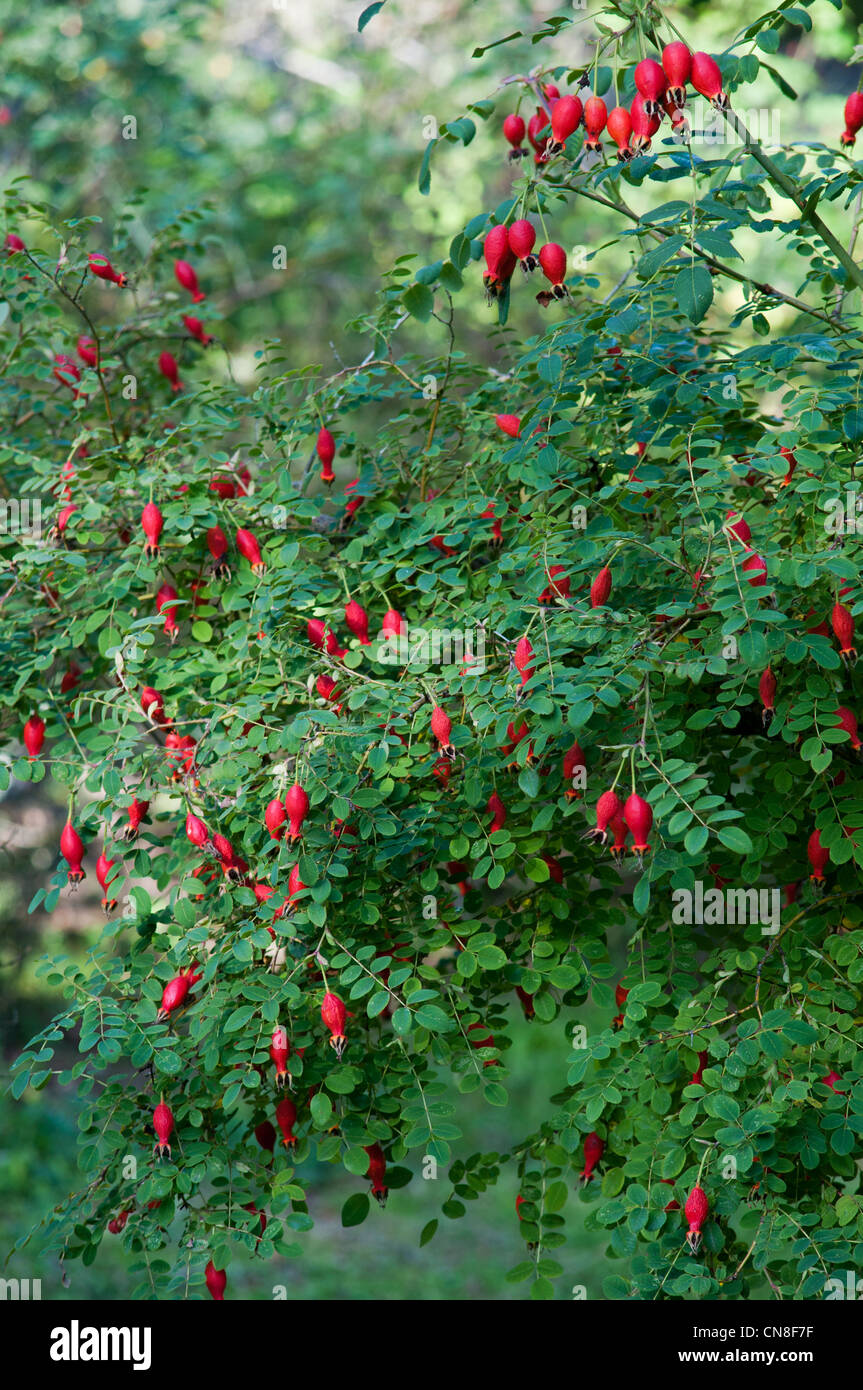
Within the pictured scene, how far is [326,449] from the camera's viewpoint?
2.23m

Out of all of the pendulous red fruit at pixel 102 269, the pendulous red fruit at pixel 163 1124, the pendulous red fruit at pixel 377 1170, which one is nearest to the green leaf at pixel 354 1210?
the pendulous red fruit at pixel 377 1170

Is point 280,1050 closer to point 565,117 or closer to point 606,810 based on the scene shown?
point 606,810

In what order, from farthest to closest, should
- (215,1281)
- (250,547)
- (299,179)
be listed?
(299,179) → (250,547) → (215,1281)

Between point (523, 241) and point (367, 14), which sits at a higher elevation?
point (367, 14)

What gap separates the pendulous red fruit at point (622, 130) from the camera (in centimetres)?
173

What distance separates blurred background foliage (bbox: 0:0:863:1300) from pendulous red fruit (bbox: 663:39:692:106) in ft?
8.80

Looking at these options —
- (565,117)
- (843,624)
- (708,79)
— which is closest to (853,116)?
(708,79)

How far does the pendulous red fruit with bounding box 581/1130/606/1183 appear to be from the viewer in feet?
6.36

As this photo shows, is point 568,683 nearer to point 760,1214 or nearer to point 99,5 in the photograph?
point 760,1214

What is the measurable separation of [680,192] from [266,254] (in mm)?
2335

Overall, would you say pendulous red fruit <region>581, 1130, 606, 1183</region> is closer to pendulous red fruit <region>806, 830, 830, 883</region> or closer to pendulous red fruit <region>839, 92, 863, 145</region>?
pendulous red fruit <region>806, 830, 830, 883</region>

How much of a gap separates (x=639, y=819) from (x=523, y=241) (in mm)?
823

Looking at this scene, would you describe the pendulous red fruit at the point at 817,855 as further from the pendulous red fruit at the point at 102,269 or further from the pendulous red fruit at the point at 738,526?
the pendulous red fruit at the point at 102,269

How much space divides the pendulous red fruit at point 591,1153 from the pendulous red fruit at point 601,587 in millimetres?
813
